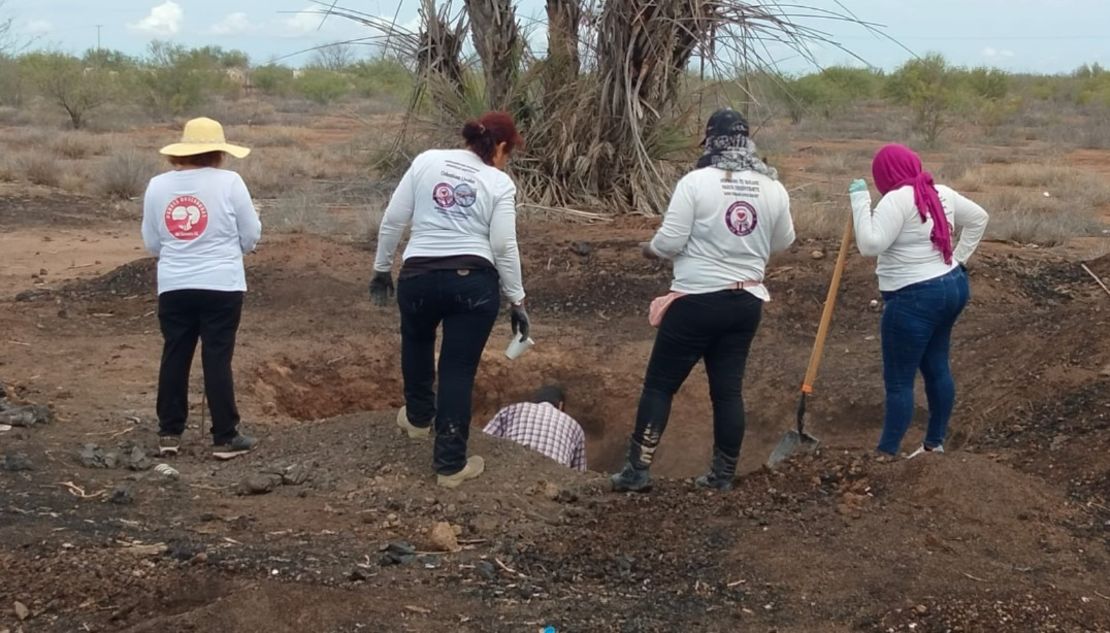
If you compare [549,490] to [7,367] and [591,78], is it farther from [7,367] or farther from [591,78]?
[591,78]

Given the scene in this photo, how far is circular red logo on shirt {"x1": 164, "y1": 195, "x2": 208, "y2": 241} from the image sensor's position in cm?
570

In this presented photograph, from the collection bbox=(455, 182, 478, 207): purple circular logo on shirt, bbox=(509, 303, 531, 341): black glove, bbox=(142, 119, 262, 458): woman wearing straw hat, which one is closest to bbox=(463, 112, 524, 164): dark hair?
bbox=(455, 182, 478, 207): purple circular logo on shirt

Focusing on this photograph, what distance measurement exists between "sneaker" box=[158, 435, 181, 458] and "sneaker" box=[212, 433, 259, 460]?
0.18 metres

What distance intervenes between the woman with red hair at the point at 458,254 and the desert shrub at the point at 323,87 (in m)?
39.1

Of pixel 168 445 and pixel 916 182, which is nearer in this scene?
pixel 916 182

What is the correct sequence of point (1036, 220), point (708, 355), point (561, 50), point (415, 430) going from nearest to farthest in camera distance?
point (708, 355)
point (415, 430)
point (561, 50)
point (1036, 220)

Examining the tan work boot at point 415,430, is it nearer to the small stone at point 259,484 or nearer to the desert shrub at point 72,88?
the small stone at point 259,484

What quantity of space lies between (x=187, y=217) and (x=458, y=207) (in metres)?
1.39

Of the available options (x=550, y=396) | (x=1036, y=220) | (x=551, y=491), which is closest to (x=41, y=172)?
(x=550, y=396)

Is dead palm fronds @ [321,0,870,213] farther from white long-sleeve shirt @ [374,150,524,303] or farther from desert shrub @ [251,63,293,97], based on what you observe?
desert shrub @ [251,63,293,97]

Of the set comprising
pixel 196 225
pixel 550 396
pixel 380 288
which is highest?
pixel 196 225

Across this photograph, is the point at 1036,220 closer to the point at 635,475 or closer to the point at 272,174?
the point at 635,475

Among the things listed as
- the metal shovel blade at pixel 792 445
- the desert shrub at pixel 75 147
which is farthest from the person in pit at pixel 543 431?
the desert shrub at pixel 75 147

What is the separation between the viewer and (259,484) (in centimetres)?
547
